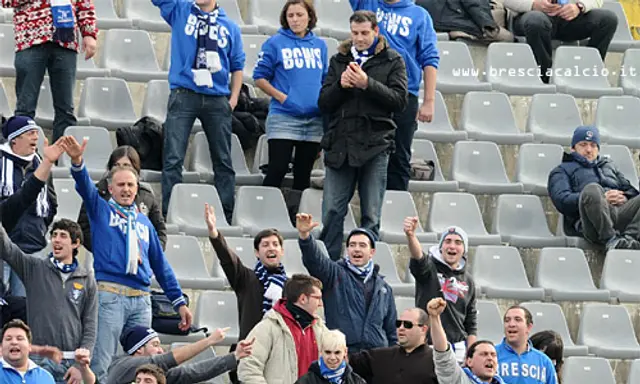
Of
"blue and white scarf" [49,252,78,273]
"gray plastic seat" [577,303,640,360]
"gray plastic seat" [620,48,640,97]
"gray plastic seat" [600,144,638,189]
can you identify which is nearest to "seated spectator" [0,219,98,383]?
"blue and white scarf" [49,252,78,273]

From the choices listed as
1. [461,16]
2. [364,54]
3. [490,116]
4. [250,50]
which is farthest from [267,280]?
[461,16]

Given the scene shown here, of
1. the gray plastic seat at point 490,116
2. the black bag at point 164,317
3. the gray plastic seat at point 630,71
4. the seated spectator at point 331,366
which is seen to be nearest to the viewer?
the seated spectator at point 331,366

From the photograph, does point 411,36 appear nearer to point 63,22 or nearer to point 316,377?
point 63,22

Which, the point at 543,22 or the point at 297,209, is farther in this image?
the point at 543,22

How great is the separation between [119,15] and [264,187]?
2.54 m

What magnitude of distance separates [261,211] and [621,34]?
4377mm

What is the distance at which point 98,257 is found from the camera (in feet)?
38.3

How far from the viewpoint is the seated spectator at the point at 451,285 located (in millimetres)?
12031

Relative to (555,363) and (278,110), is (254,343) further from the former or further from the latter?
(278,110)

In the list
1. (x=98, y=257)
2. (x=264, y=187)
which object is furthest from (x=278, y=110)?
(x=98, y=257)

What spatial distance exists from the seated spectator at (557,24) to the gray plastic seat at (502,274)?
2.62 m

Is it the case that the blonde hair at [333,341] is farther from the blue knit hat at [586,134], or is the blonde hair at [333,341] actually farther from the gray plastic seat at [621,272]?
the blue knit hat at [586,134]

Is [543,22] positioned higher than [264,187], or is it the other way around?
[543,22]

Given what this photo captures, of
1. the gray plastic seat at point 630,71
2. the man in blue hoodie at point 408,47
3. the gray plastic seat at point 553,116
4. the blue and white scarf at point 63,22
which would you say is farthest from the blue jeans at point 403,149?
the gray plastic seat at point 630,71
